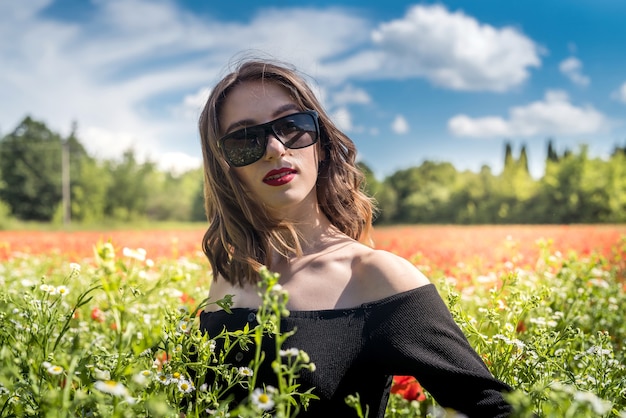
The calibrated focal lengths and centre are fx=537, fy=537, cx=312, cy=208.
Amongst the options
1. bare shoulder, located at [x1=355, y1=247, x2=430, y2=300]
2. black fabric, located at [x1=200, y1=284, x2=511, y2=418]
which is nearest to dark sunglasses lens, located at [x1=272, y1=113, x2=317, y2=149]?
bare shoulder, located at [x1=355, y1=247, x2=430, y2=300]

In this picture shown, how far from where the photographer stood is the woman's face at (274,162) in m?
1.77

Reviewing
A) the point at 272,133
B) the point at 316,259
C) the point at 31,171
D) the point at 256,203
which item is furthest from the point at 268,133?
the point at 31,171

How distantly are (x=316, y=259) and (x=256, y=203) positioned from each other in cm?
34

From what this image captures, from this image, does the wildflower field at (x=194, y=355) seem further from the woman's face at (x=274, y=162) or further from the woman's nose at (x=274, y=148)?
the woman's nose at (x=274, y=148)

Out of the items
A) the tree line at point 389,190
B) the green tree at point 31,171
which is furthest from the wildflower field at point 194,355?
the green tree at point 31,171

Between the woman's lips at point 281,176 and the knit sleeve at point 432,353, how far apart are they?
20.8 inches

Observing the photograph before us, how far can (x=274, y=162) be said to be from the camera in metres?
1.78

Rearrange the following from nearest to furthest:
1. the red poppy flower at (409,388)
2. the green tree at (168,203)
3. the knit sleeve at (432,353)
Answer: the knit sleeve at (432,353)
the red poppy flower at (409,388)
the green tree at (168,203)

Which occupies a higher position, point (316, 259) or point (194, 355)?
point (316, 259)

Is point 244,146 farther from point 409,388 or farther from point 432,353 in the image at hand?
point 409,388

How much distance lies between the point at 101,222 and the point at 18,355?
28383mm

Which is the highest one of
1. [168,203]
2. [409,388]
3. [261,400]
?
[168,203]

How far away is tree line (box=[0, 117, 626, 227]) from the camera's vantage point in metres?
13.6

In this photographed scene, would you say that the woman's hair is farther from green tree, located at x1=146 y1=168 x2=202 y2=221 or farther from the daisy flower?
green tree, located at x1=146 y1=168 x2=202 y2=221
